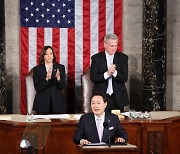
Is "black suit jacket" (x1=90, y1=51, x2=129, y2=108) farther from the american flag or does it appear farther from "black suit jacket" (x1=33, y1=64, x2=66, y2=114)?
the american flag

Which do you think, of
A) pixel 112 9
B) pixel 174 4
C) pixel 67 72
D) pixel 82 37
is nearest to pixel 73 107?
pixel 67 72

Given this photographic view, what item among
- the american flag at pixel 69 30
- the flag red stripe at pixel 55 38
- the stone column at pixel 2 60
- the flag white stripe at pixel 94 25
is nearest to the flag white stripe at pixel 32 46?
the american flag at pixel 69 30

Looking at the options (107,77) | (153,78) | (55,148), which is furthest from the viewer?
(153,78)

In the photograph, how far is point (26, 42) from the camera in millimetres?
10344

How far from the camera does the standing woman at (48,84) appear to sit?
8.66m

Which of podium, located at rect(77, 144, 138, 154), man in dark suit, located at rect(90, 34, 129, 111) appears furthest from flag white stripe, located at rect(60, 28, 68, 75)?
podium, located at rect(77, 144, 138, 154)

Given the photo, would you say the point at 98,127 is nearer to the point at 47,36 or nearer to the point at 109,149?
the point at 109,149

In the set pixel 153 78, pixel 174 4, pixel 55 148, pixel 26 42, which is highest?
pixel 174 4

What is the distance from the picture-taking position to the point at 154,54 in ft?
33.4

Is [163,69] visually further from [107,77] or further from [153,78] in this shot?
[107,77]

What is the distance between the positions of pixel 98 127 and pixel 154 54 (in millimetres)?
3682

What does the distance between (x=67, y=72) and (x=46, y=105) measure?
1.69 metres

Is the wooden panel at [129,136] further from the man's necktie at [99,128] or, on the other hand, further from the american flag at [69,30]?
the american flag at [69,30]

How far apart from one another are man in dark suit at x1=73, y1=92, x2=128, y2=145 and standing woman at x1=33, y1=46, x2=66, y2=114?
6.18ft
